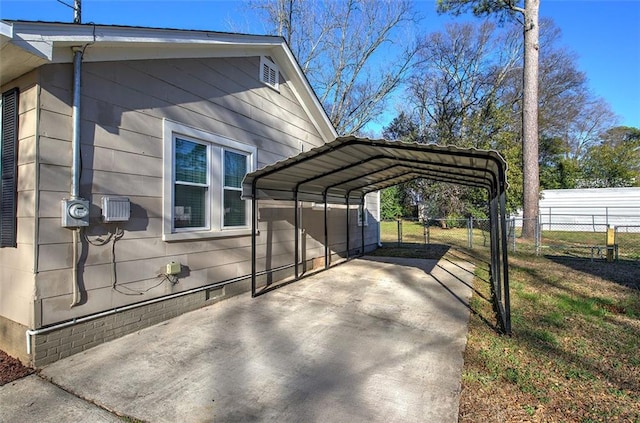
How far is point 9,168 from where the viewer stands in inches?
130

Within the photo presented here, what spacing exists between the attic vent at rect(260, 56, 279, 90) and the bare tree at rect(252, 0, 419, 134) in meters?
11.4

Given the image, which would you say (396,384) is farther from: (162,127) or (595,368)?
(162,127)

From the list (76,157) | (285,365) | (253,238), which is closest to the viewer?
(285,365)

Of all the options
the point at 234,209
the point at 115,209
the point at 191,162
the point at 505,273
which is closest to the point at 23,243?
the point at 115,209

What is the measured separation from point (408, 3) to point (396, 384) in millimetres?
18837

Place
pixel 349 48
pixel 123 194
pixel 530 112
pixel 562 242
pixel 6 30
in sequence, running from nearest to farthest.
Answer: pixel 6 30, pixel 123 194, pixel 530 112, pixel 562 242, pixel 349 48

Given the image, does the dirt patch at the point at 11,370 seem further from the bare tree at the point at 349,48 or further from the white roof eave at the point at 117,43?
the bare tree at the point at 349,48

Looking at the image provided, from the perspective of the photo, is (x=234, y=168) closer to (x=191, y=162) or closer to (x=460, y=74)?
(x=191, y=162)

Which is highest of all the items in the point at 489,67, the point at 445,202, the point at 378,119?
the point at 489,67

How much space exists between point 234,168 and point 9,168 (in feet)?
8.90

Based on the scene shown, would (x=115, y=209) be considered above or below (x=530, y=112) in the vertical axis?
below

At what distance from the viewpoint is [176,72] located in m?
4.47

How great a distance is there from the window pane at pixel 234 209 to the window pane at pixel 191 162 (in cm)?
56

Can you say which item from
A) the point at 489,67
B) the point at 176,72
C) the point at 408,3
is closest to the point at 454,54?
the point at 489,67
